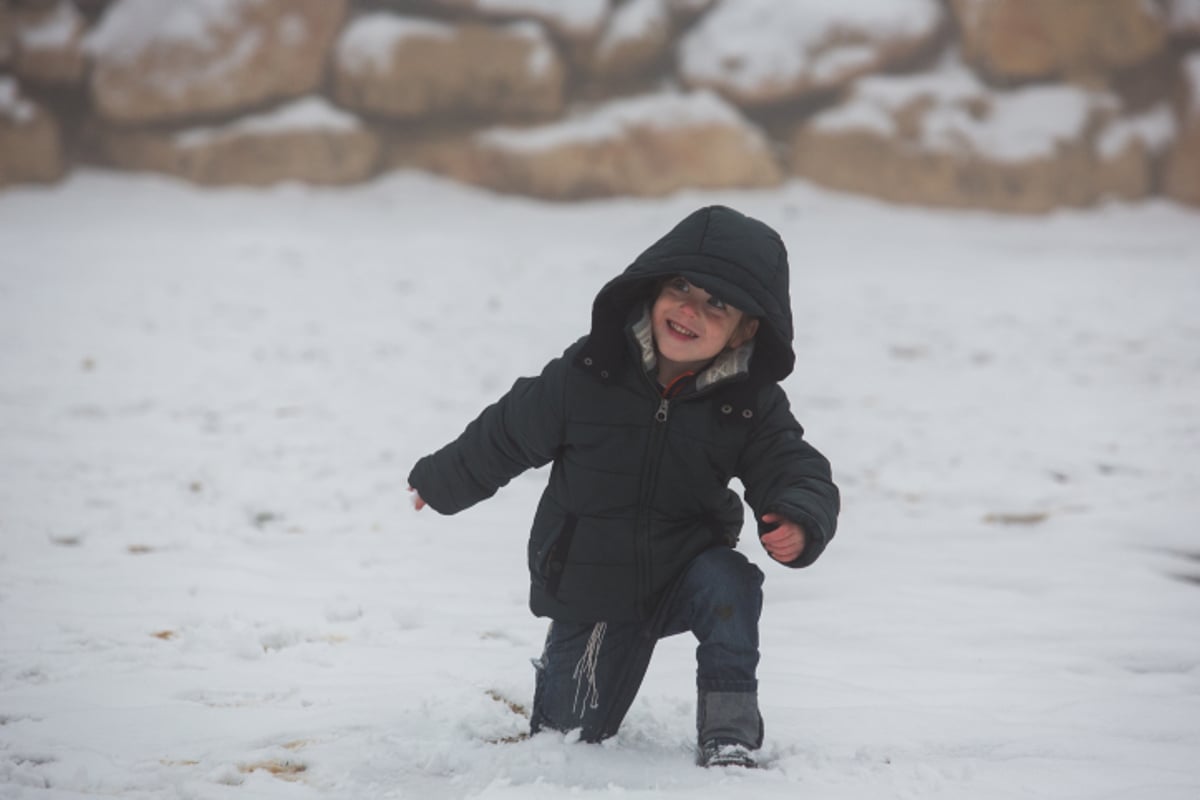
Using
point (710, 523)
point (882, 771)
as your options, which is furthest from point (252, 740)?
point (882, 771)

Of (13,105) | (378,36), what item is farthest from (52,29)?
(378,36)

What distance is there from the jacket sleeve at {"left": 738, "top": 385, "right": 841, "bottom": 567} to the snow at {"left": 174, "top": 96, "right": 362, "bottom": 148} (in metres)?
8.04

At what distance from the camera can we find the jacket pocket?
2.04 metres

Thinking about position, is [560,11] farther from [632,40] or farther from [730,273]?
[730,273]

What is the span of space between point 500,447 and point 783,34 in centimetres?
861

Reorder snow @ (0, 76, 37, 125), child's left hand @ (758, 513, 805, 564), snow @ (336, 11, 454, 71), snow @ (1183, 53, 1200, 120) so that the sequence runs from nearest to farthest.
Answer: child's left hand @ (758, 513, 805, 564)
snow @ (0, 76, 37, 125)
snow @ (1183, 53, 1200, 120)
snow @ (336, 11, 454, 71)

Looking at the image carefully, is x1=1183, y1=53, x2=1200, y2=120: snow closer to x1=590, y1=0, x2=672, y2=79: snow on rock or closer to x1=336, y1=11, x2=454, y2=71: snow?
x1=590, y1=0, x2=672, y2=79: snow on rock

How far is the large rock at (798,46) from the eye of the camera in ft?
31.9

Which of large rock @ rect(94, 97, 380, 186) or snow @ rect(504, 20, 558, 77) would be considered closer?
large rock @ rect(94, 97, 380, 186)

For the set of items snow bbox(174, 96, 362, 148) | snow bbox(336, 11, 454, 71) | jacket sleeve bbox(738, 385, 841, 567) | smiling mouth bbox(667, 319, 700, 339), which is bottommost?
jacket sleeve bbox(738, 385, 841, 567)

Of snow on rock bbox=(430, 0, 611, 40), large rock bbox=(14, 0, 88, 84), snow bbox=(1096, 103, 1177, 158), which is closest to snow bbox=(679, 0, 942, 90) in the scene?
snow on rock bbox=(430, 0, 611, 40)

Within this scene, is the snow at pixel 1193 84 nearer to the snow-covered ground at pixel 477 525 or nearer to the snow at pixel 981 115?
the snow at pixel 981 115

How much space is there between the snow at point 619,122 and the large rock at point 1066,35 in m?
2.26

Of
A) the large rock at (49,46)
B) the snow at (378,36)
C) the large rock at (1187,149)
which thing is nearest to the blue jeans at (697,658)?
the snow at (378,36)
